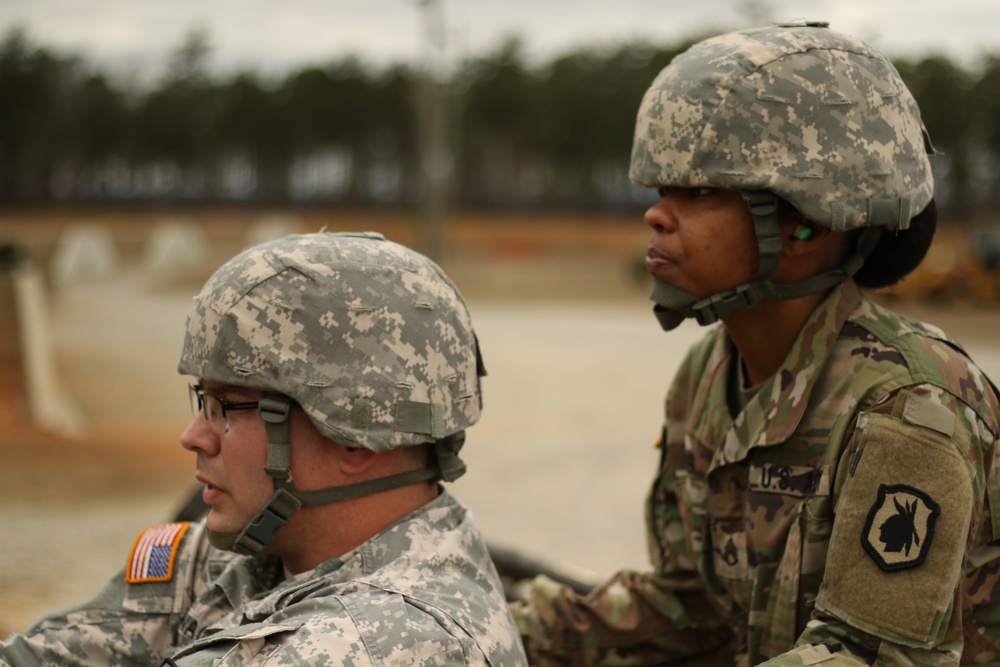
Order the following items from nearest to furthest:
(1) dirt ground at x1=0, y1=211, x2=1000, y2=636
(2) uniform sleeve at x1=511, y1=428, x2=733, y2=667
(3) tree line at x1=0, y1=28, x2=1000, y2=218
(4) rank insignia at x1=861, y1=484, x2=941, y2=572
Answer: (4) rank insignia at x1=861, y1=484, x2=941, y2=572 < (2) uniform sleeve at x1=511, y1=428, x2=733, y2=667 < (1) dirt ground at x1=0, y1=211, x2=1000, y2=636 < (3) tree line at x1=0, y1=28, x2=1000, y2=218

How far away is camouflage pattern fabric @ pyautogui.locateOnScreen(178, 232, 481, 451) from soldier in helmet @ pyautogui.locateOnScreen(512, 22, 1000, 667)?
75 cm

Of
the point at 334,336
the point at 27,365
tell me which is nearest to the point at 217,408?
the point at 334,336

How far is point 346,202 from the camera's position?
210 ft

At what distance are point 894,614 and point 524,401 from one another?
11676 mm

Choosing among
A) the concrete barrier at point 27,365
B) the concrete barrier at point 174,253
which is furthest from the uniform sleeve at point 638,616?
the concrete barrier at point 174,253

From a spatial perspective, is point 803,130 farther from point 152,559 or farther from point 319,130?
point 319,130

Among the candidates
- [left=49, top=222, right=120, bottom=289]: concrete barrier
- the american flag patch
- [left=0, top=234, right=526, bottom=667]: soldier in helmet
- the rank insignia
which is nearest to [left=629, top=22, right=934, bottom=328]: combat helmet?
the rank insignia

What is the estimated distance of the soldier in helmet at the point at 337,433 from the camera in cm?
218

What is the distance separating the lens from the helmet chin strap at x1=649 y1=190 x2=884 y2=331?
2.67 meters

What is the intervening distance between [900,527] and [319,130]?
215 feet

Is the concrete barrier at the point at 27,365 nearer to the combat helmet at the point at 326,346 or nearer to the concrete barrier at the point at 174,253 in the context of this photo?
the combat helmet at the point at 326,346

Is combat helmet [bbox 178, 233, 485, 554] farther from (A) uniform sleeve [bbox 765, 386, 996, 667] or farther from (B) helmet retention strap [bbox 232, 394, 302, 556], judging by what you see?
(A) uniform sleeve [bbox 765, 386, 996, 667]

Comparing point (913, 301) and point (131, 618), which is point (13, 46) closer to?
point (913, 301)

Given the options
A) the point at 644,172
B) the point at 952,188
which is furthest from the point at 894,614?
the point at 952,188
